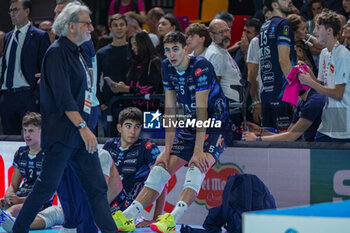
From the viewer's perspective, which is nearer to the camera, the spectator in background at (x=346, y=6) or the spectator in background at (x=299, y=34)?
the spectator in background at (x=299, y=34)

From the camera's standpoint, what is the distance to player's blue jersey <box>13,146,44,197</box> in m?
6.49

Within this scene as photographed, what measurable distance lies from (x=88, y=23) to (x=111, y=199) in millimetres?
1916

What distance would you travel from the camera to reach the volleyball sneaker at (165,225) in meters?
5.40

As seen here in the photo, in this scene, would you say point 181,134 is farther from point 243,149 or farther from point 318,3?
point 318,3

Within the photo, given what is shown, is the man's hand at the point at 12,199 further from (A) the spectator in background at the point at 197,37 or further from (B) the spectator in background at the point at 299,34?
(B) the spectator in background at the point at 299,34

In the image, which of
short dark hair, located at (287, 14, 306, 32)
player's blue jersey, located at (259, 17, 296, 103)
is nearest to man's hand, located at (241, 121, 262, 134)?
player's blue jersey, located at (259, 17, 296, 103)

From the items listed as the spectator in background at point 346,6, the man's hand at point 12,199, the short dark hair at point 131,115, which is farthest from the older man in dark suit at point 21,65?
the spectator in background at point 346,6

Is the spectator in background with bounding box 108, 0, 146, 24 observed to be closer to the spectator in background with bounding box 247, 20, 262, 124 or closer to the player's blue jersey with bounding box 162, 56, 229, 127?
the spectator in background with bounding box 247, 20, 262, 124

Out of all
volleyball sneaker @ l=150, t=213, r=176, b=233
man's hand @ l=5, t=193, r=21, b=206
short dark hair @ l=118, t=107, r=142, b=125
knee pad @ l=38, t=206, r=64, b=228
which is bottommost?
knee pad @ l=38, t=206, r=64, b=228

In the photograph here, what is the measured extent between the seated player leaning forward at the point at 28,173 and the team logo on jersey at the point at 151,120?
118 cm

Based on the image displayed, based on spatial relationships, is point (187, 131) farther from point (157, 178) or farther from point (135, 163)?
point (135, 163)

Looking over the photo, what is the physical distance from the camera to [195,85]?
5828 millimetres

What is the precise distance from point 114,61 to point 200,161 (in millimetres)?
2658

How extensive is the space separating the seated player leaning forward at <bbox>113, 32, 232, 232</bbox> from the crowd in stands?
0.63 metres
